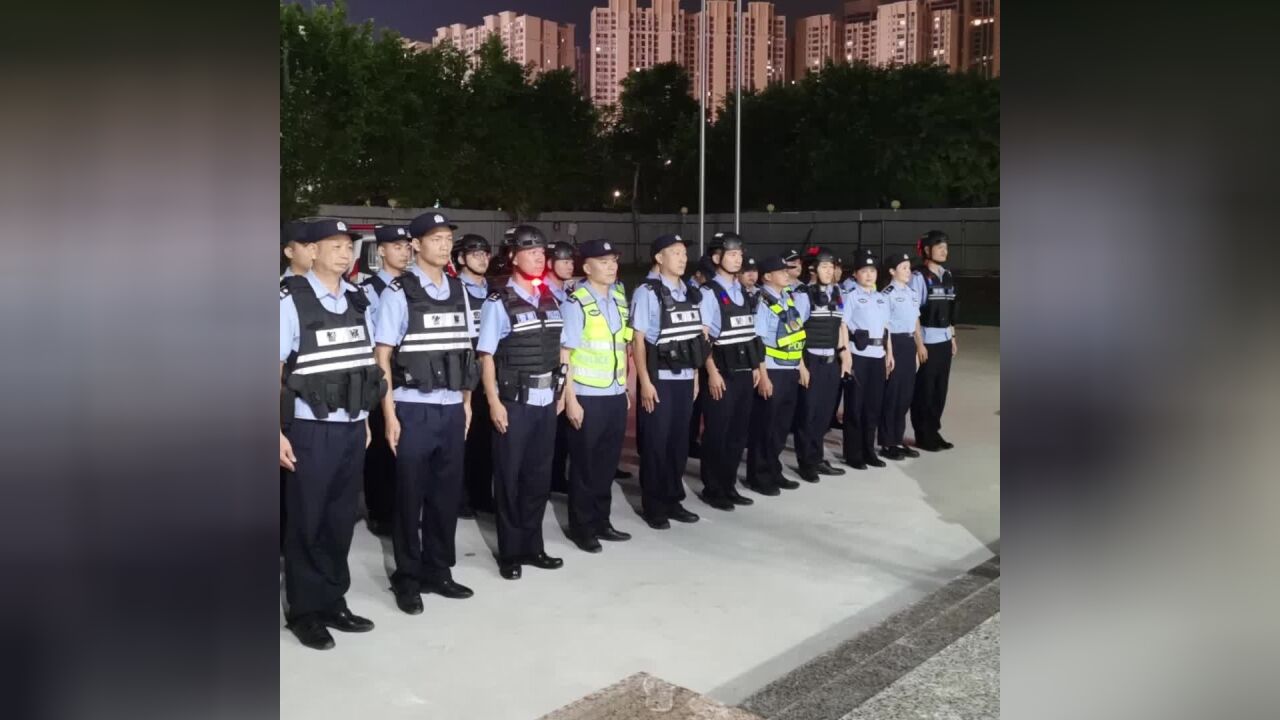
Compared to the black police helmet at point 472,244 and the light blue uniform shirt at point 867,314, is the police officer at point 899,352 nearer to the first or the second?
the light blue uniform shirt at point 867,314

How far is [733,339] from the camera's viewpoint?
7.20m

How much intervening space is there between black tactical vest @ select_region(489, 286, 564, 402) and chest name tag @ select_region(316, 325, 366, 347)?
1.06 metres

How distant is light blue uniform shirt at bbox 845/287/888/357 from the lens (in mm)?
8461

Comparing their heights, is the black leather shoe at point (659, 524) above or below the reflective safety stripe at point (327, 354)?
below

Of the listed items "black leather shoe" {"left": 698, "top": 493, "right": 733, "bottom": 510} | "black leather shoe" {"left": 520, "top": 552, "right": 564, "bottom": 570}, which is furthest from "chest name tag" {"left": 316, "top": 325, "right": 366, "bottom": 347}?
"black leather shoe" {"left": 698, "top": 493, "right": 733, "bottom": 510}

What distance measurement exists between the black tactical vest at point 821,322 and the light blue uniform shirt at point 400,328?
148 inches

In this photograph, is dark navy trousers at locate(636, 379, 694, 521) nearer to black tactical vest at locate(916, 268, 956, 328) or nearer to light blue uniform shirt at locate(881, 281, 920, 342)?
light blue uniform shirt at locate(881, 281, 920, 342)

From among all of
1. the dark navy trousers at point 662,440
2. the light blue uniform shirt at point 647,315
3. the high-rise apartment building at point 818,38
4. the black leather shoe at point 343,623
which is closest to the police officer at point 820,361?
the dark navy trousers at point 662,440

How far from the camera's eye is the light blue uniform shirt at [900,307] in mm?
8711

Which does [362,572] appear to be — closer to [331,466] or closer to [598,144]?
[331,466]
